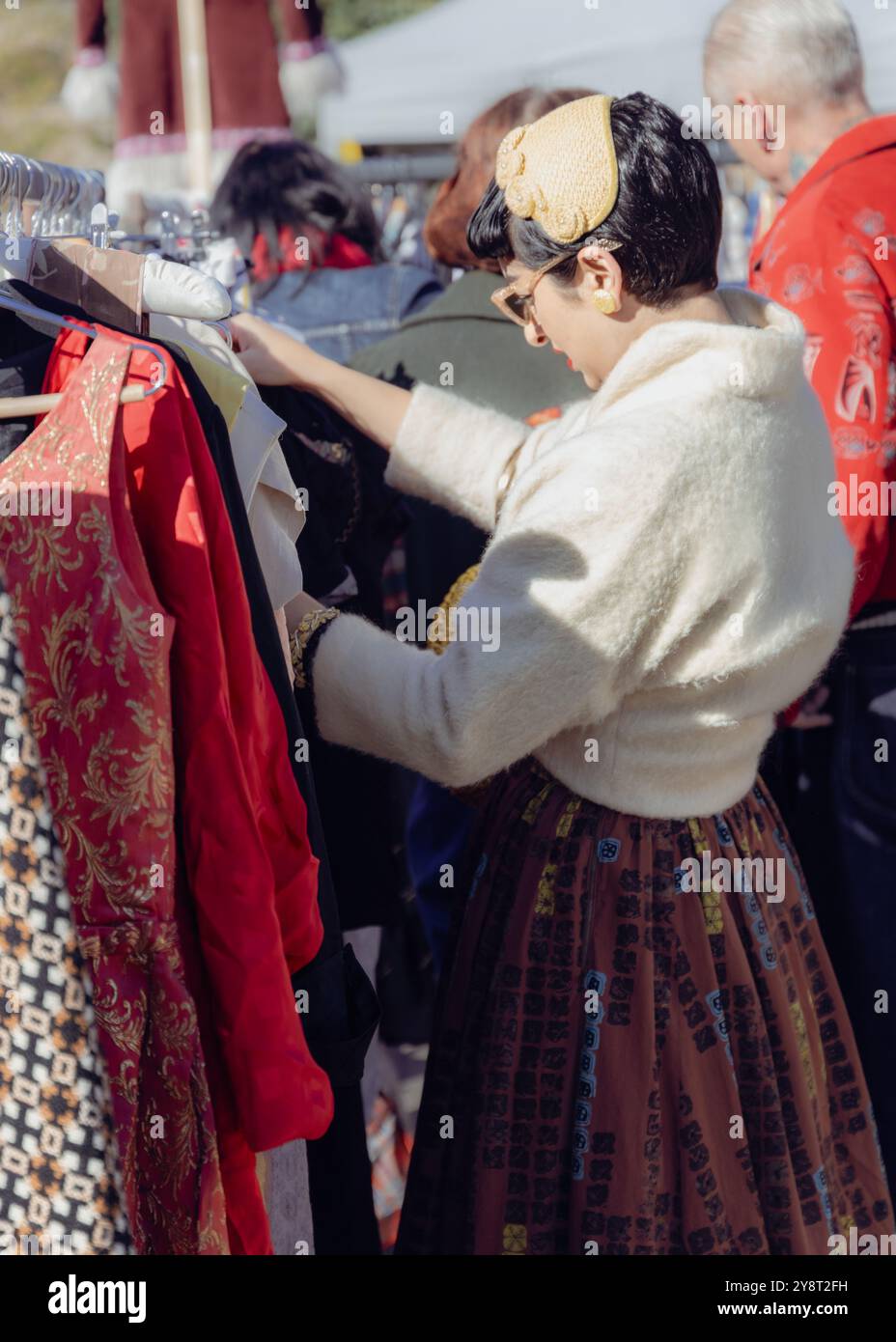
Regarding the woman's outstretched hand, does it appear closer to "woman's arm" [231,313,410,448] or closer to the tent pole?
"woman's arm" [231,313,410,448]

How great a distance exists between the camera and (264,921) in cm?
123

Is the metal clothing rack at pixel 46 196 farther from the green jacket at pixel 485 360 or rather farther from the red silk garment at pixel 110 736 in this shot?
the green jacket at pixel 485 360

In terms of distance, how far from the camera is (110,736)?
1.15 metres

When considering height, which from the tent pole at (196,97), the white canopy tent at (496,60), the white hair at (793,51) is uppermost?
the white canopy tent at (496,60)

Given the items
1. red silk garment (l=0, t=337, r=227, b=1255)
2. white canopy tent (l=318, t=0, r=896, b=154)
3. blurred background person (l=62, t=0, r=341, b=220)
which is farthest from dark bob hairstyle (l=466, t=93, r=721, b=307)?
white canopy tent (l=318, t=0, r=896, b=154)

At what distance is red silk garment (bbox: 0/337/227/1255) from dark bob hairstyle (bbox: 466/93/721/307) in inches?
23.8

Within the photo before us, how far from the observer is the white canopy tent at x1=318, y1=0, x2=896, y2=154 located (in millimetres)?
6152

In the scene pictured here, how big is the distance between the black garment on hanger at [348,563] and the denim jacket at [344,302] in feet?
2.39

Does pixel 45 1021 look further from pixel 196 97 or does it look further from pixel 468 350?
pixel 196 97

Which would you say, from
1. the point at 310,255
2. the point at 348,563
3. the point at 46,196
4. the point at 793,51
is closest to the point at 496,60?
the point at 310,255

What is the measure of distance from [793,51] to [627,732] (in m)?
1.37

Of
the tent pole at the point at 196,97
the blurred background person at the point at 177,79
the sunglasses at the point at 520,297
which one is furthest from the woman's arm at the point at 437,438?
the blurred background person at the point at 177,79

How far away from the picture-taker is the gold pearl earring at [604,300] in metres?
1.55

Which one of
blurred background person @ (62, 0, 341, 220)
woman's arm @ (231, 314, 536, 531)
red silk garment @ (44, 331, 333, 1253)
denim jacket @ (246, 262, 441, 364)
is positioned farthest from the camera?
blurred background person @ (62, 0, 341, 220)
